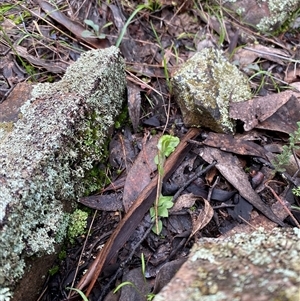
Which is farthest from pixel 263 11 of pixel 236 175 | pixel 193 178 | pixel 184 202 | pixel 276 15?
pixel 184 202

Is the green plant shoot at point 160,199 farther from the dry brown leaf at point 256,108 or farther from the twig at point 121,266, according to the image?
the dry brown leaf at point 256,108

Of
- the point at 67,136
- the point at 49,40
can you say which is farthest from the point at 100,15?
the point at 67,136

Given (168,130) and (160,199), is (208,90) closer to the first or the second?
(168,130)

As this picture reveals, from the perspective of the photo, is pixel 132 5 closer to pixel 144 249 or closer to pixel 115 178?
pixel 115 178

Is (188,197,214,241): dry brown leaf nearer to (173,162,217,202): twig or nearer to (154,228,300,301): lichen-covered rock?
(173,162,217,202): twig

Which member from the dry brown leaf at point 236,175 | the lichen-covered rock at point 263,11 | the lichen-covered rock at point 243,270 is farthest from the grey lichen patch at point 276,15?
the lichen-covered rock at point 243,270

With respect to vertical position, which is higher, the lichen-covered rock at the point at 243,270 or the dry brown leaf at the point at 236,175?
the lichen-covered rock at the point at 243,270
